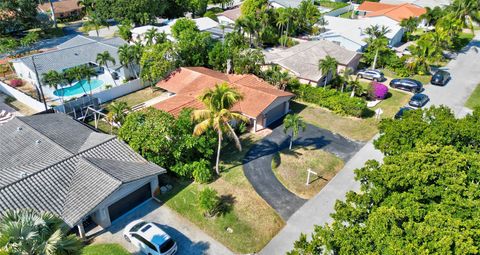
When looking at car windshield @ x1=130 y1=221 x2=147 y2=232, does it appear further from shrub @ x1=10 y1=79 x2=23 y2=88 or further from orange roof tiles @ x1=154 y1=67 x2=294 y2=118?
shrub @ x1=10 y1=79 x2=23 y2=88

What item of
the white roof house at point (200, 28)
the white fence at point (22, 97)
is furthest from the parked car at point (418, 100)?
the white fence at point (22, 97)

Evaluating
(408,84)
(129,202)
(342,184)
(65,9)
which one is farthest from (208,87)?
(65,9)

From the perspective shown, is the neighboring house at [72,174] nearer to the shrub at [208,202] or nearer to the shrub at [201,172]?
the shrub at [201,172]

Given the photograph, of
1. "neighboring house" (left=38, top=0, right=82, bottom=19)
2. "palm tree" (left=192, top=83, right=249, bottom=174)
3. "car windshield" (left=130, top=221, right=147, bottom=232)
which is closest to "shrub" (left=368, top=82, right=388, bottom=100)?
"palm tree" (left=192, top=83, right=249, bottom=174)

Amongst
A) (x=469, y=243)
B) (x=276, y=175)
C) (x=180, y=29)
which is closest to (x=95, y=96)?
(x=180, y=29)

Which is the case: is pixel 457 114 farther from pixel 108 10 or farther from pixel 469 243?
pixel 108 10

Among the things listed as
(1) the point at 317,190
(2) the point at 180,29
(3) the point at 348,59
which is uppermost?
(2) the point at 180,29
